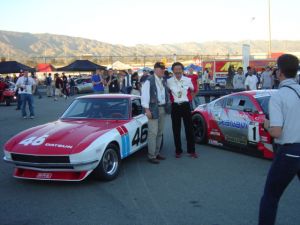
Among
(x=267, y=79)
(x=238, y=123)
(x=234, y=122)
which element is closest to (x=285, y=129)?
(x=238, y=123)

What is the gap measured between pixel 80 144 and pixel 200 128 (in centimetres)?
378

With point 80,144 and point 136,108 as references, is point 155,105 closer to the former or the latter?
point 136,108

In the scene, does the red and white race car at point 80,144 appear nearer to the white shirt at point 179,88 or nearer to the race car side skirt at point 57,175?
the race car side skirt at point 57,175

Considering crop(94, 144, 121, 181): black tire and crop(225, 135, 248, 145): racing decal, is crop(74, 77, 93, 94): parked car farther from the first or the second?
crop(94, 144, 121, 181): black tire

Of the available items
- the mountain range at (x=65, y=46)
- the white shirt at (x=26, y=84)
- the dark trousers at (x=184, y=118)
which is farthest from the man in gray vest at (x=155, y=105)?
the mountain range at (x=65, y=46)

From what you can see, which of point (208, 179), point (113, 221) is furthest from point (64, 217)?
point (208, 179)

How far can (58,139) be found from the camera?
5516 millimetres

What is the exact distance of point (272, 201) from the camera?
324 centimetres

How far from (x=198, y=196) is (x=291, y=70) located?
235 cm

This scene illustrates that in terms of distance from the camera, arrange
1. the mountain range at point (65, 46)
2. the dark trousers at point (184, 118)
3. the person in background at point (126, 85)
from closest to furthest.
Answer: the dark trousers at point (184, 118) < the person in background at point (126, 85) < the mountain range at point (65, 46)

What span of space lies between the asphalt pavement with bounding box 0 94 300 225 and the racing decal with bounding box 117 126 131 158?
1.08 feet

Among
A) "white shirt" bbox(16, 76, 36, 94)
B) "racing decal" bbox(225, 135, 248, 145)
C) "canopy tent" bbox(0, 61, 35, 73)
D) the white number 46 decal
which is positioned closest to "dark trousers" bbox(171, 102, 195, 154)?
"racing decal" bbox(225, 135, 248, 145)

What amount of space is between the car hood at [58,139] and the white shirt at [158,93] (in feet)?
2.18

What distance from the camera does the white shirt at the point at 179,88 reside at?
23.5ft
